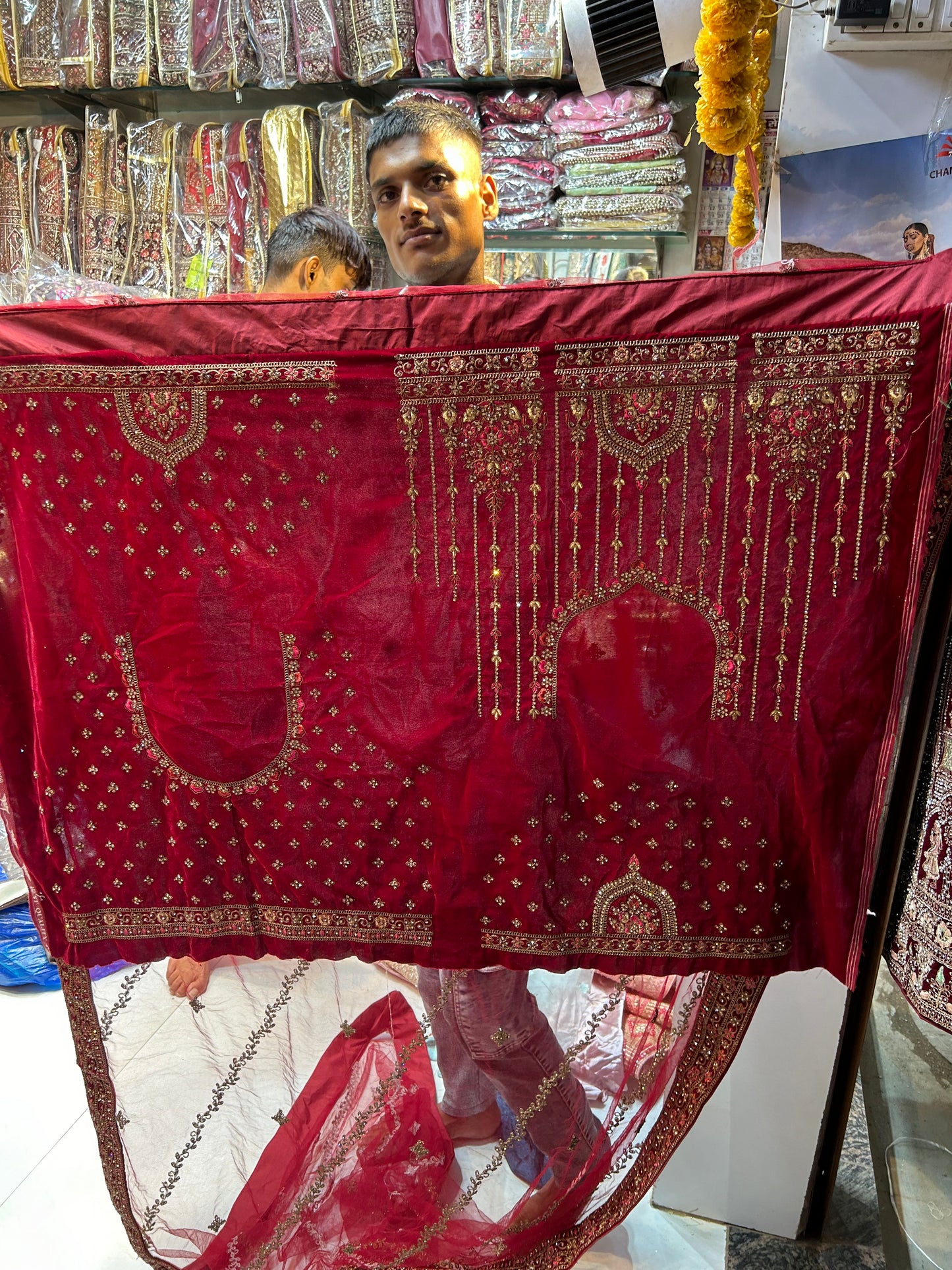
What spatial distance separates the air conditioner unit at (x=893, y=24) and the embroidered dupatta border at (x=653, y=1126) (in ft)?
3.93

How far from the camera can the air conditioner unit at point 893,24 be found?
1049 millimetres

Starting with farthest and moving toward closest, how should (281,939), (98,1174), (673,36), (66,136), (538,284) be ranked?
(66,136), (98,1174), (673,36), (281,939), (538,284)

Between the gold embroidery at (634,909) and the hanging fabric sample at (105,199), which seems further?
the hanging fabric sample at (105,199)

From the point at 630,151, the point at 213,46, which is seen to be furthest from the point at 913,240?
the point at 213,46

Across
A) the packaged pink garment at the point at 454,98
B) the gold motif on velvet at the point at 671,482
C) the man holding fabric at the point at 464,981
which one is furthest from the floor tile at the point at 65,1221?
the packaged pink garment at the point at 454,98

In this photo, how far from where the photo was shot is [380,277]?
6.56ft

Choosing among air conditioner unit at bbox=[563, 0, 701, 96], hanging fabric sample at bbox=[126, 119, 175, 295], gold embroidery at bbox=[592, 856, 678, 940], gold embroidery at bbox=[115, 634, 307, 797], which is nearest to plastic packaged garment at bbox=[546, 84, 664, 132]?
air conditioner unit at bbox=[563, 0, 701, 96]

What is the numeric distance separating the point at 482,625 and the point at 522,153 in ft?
5.16

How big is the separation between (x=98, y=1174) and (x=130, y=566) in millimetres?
1240

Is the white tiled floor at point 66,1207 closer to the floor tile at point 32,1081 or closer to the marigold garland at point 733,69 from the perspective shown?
the floor tile at point 32,1081

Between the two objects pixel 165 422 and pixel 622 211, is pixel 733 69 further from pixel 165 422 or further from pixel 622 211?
pixel 622 211

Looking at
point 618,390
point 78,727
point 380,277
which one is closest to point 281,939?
point 78,727

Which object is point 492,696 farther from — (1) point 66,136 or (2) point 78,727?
(1) point 66,136

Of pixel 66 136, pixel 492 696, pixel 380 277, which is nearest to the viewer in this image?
pixel 492 696
